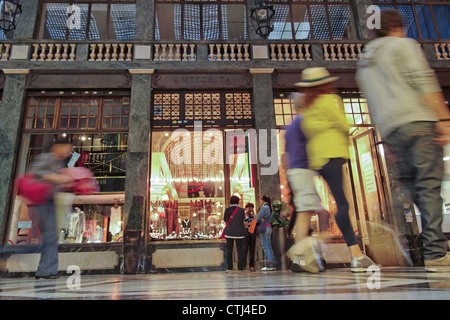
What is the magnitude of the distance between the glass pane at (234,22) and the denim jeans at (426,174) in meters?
8.58

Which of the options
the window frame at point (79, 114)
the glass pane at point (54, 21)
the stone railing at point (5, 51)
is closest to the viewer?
the window frame at point (79, 114)

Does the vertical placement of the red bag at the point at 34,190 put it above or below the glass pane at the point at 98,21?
below

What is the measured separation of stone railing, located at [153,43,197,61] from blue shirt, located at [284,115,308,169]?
7.12 meters

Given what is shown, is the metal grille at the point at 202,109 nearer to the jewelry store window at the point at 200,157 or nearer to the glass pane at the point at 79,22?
the jewelry store window at the point at 200,157

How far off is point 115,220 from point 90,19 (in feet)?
20.4

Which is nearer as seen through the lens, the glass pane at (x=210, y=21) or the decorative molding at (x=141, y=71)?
the decorative molding at (x=141, y=71)

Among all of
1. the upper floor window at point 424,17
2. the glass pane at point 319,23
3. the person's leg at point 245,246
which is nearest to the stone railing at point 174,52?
the glass pane at point 319,23

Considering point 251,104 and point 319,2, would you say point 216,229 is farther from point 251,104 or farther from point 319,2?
point 319,2

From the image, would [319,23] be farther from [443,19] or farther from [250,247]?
[250,247]

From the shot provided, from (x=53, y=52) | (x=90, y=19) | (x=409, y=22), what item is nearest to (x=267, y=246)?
(x=53, y=52)

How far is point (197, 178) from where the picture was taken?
921 cm

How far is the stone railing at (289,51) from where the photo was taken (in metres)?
9.48

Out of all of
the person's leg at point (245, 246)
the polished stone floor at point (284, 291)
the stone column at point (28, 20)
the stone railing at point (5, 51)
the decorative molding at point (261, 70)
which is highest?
the stone column at point (28, 20)

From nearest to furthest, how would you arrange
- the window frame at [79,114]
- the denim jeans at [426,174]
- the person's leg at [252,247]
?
the denim jeans at [426,174] < the person's leg at [252,247] < the window frame at [79,114]
